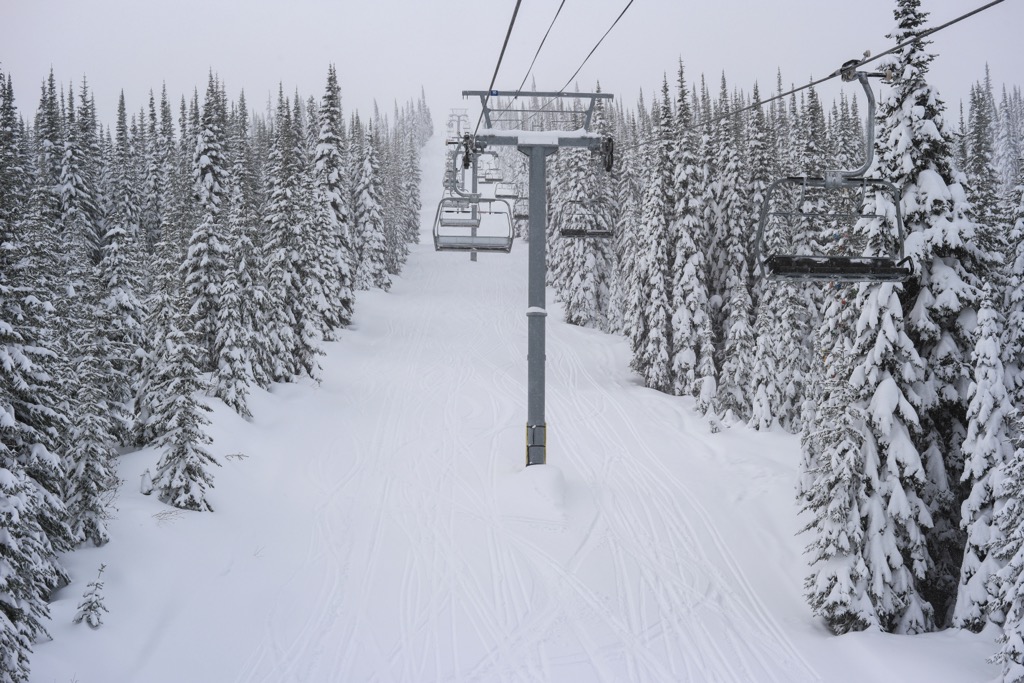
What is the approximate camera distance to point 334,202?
1622 inches

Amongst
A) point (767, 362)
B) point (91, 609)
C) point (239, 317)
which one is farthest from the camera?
point (767, 362)

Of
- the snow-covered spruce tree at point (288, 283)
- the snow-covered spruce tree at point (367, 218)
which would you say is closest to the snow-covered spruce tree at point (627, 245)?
the snow-covered spruce tree at point (288, 283)

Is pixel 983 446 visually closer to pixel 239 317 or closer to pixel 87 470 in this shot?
pixel 87 470

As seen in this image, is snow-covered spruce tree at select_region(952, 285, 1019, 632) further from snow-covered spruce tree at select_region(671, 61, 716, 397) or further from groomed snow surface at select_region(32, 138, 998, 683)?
snow-covered spruce tree at select_region(671, 61, 716, 397)

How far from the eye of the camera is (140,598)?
10633 millimetres

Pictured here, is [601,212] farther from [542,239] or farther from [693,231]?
[542,239]

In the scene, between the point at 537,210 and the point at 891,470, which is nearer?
the point at 891,470

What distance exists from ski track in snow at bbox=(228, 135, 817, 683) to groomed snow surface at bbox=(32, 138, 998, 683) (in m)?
0.05

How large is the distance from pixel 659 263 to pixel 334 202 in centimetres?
2085

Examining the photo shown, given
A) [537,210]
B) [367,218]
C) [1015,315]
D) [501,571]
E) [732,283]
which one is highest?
[367,218]

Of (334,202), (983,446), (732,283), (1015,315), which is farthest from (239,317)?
(1015,315)

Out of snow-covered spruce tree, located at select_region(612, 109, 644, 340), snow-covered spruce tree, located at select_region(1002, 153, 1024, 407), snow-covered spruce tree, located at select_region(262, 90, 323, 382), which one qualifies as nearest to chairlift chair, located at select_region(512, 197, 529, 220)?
snow-covered spruce tree, located at select_region(612, 109, 644, 340)

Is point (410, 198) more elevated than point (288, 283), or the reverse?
point (410, 198)

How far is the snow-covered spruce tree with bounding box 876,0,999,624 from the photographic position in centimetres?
1205
